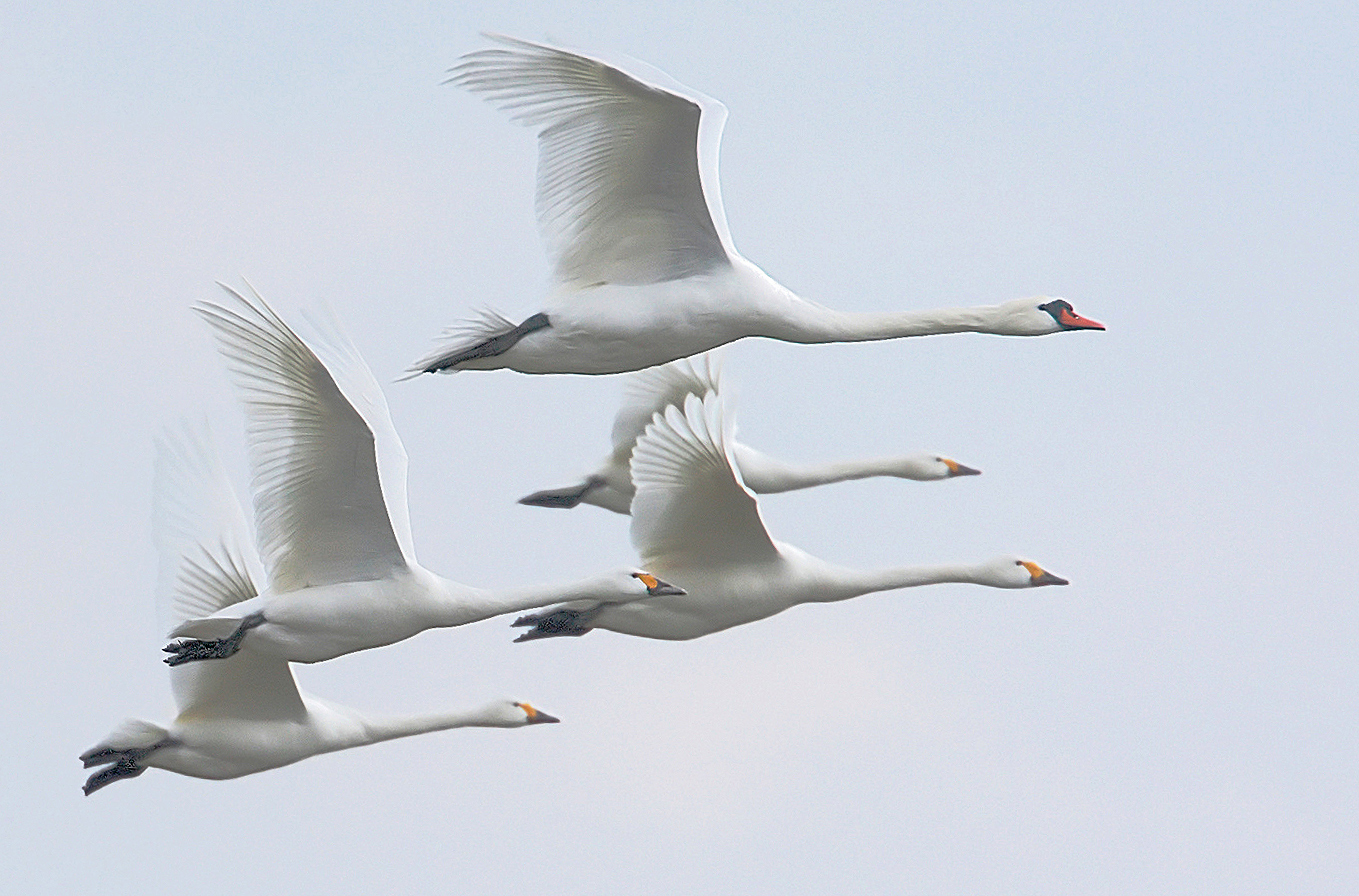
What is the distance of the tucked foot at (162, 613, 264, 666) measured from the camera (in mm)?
21641

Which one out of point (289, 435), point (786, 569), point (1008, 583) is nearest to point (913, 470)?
point (1008, 583)

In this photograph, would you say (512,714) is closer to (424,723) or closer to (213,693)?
(424,723)

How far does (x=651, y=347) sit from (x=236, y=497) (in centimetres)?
503

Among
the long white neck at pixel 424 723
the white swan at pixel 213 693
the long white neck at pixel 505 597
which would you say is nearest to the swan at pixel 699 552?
the long white neck at pixel 505 597

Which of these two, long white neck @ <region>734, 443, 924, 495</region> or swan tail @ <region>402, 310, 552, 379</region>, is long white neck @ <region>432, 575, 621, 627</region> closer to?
swan tail @ <region>402, 310, 552, 379</region>

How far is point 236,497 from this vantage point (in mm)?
24703

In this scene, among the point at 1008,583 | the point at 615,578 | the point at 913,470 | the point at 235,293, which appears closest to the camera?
the point at 235,293

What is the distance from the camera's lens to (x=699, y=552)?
78.9 feet

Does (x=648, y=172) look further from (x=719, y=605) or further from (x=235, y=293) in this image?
(x=719, y=605)

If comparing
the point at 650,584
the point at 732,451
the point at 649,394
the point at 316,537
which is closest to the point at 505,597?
the point at 650,584

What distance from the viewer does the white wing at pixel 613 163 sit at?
65.6 feet

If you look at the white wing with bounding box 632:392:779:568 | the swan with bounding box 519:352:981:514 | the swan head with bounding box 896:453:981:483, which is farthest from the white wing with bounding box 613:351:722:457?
the white wing with bounding box 632:392:779:568

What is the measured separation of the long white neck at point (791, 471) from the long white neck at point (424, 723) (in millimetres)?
4250

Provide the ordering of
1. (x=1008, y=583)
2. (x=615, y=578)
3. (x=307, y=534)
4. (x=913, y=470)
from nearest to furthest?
(x=307, y=534)
(x=615, y=578)
(x=1008, y=583)
(x=913, y=470)
